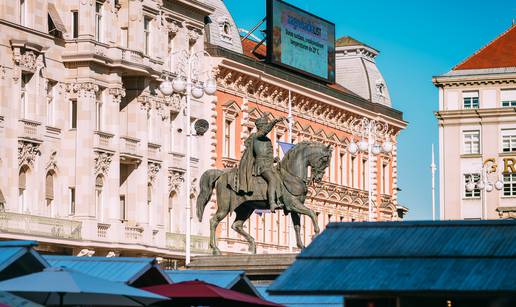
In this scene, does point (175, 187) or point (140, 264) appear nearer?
point (140, 264)

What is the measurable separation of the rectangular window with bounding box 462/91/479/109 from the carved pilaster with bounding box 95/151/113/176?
49805 mm

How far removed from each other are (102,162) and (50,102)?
3.07 metres

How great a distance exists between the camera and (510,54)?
117 m

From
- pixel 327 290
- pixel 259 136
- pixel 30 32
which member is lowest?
pixel 327 290

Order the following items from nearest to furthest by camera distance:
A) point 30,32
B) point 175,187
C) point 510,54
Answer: point 30,32
point 175,187
point 510,54

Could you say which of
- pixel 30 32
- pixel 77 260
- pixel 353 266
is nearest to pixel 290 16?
pixel 30 32

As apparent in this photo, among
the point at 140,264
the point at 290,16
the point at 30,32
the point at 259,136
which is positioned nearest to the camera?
the point at 140,264

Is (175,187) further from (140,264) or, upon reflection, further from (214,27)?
(140,264)

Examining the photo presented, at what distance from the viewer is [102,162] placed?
6912 centimetres

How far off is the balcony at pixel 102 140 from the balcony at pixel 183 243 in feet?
20.0

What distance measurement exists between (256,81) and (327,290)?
57.4m

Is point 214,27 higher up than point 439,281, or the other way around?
point 214,27

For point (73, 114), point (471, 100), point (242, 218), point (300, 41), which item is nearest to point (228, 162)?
point (300, 41)

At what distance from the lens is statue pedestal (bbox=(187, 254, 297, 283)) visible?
153ft
